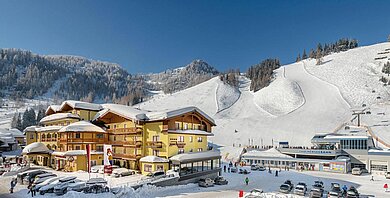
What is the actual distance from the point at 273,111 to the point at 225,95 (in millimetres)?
29755

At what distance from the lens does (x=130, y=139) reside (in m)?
40.6

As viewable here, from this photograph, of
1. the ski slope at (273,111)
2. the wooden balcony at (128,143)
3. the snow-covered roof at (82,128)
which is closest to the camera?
the wooden balcony at (128,143)

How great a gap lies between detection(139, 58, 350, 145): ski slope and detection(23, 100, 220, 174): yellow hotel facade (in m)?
40.6

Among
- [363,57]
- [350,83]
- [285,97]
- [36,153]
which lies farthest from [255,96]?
[36,153]

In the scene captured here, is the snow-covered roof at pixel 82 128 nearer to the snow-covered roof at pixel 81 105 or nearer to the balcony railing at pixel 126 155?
the balcony railing at pixel 126 155

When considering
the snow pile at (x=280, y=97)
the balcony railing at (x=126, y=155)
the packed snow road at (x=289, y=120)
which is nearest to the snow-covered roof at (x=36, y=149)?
the balcony railing at (x=126, y=155)

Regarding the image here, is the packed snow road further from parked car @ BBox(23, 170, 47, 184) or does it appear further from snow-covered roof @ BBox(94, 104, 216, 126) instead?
parked car @ BBox(23, 170, 47, 184)

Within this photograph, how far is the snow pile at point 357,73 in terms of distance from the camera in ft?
336

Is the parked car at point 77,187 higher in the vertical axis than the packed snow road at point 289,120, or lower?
lower

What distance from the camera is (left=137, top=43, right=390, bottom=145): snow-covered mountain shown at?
82.8 metres

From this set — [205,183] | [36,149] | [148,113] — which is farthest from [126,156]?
[36,149]

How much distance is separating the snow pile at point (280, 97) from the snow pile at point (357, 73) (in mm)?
18486

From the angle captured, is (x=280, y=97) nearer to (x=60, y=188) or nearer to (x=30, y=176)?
(x=30, y=176)

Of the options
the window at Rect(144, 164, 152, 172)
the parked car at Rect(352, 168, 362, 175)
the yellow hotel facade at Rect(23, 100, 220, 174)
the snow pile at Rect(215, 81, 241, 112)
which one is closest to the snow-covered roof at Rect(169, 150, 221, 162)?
the yellow hotel facade at Rect(23, 100, 220, 174)
